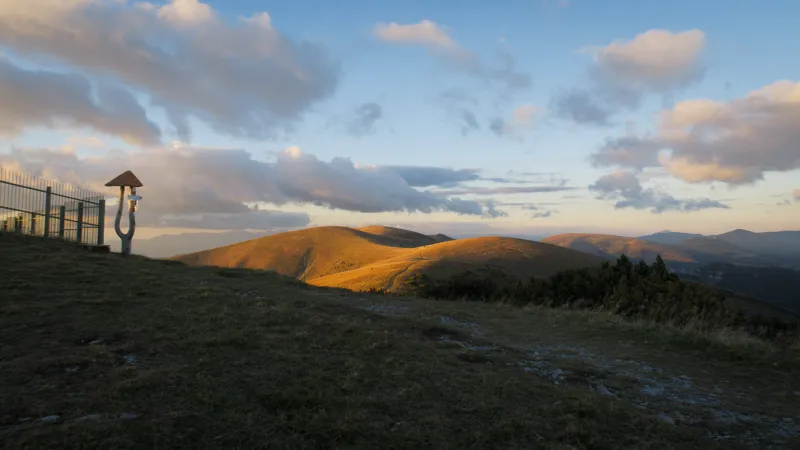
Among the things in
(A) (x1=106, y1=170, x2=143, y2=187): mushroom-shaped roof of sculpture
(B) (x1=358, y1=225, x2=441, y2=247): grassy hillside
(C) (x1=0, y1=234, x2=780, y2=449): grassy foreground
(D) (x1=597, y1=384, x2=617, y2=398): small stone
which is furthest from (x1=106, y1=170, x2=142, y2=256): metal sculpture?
(B) (x1=358, y1=225, x2=441, y2=247): grassy hillside

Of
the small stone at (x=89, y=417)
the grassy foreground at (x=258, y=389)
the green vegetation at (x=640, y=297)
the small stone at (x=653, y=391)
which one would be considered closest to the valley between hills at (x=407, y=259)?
the green vegetation at (x=640, y=297)

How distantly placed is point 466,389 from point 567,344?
4773mm

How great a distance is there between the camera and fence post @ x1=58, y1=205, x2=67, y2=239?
67.8 feet

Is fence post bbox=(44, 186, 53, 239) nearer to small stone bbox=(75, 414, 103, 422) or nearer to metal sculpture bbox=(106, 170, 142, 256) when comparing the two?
metal sculpture bbox=(106, 170, 142, 256)

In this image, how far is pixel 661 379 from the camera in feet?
27.3

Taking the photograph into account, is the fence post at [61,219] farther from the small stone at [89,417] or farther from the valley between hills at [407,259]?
the valley between hills at [407,259]

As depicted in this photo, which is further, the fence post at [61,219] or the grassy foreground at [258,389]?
the fence post at [61,219]

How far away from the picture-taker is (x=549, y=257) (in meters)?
87.2

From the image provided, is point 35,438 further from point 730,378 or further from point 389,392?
point 730,378

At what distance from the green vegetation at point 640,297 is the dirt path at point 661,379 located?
3.33 metres

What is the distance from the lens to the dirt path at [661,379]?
254 inches

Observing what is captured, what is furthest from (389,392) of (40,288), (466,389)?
(40,288)

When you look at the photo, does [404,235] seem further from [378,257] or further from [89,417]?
[89,417]

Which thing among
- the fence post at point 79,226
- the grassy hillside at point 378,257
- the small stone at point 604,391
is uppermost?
the fence post at point 79,226
